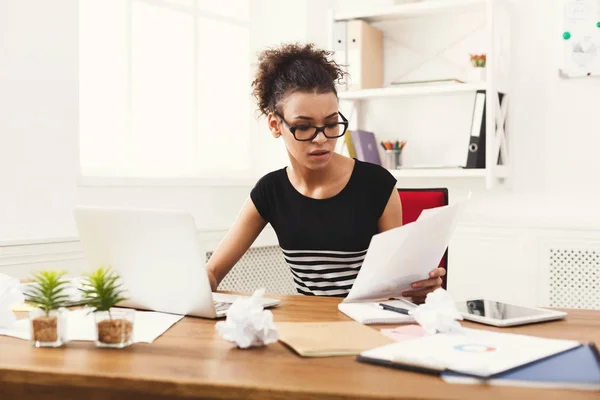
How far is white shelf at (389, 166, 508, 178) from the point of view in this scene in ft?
9.19

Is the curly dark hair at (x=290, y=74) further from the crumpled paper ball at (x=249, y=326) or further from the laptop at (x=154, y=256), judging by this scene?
the crumpled paper ball at (x=249, y=326)

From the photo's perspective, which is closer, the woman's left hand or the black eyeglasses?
the woman's left hand

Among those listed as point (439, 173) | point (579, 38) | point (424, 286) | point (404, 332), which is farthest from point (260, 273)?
point (404, 332)

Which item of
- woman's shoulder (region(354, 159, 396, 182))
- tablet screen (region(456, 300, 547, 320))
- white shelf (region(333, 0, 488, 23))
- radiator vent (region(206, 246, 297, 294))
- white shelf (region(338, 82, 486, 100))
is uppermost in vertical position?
white shelf (region(333, 0, 488, 23))

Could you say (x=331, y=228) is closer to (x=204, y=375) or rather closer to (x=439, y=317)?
(x=439, y=317)

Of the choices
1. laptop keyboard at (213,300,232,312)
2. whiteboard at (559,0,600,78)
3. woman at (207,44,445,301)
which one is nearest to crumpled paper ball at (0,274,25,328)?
laptop keyboard at (213,300,232,312)

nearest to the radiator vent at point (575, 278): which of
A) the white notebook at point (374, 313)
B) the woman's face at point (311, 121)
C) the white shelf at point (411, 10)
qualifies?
the white shelf at point (411, 10)

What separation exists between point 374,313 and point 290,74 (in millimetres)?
762

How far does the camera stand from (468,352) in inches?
36.6

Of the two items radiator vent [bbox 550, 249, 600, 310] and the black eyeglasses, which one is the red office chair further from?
radiator vent [bbox 550, 249, 600, 310]

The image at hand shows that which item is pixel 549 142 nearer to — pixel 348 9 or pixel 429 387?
pixel 348 9

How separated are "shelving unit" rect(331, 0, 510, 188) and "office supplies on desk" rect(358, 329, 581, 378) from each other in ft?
5.96

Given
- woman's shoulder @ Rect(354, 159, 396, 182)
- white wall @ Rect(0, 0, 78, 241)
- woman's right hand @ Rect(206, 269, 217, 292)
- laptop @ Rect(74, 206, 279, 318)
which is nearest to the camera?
laptop @ Rect(74, 206, 279, 318)

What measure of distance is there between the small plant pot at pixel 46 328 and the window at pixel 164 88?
1689 mm
